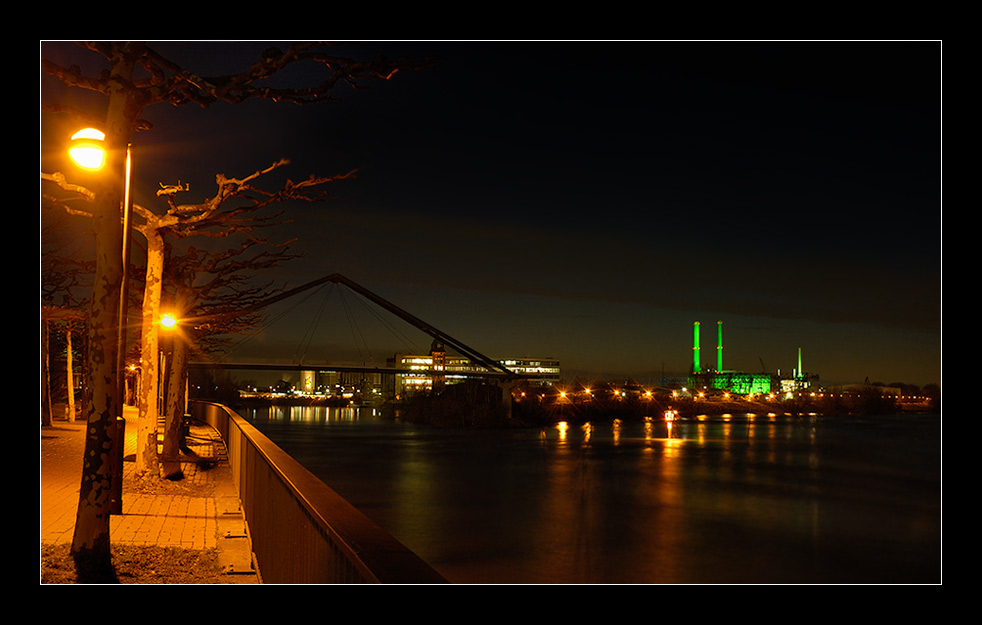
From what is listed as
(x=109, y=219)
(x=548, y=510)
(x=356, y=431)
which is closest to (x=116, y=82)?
(x=109, y=219)

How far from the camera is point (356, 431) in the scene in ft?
296

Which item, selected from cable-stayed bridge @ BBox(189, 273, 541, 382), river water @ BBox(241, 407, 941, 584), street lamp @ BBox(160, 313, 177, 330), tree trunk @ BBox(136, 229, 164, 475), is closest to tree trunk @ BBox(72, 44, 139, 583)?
tree trunk @ BBox(136, 229, 164, 475)

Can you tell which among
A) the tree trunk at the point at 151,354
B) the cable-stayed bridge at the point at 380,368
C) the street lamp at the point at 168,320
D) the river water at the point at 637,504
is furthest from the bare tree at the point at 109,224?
the cable-stayed bridge at the point at 380,368

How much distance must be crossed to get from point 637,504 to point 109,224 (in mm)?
44257

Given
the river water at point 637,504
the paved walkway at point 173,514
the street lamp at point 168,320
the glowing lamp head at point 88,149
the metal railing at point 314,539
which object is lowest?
the river water at point 637,504

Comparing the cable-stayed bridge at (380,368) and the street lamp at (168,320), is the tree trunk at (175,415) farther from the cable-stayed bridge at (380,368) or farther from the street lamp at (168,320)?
the cable-stayed bridge at (380,368)

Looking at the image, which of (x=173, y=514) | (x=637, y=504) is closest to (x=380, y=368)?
(x=637, y=504)

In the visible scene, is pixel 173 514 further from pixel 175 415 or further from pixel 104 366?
pixel 175 415

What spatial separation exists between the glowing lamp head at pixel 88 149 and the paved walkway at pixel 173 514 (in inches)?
164

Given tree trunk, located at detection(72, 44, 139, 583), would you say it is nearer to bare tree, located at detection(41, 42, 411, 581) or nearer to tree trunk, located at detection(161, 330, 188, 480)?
bare tree, located at detection(41, 42, 411, 581)

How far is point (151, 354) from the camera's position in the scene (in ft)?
49.6

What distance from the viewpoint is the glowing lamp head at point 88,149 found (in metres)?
7.25

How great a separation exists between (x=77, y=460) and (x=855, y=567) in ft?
115

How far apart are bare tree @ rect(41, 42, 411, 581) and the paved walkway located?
1.48 metres
